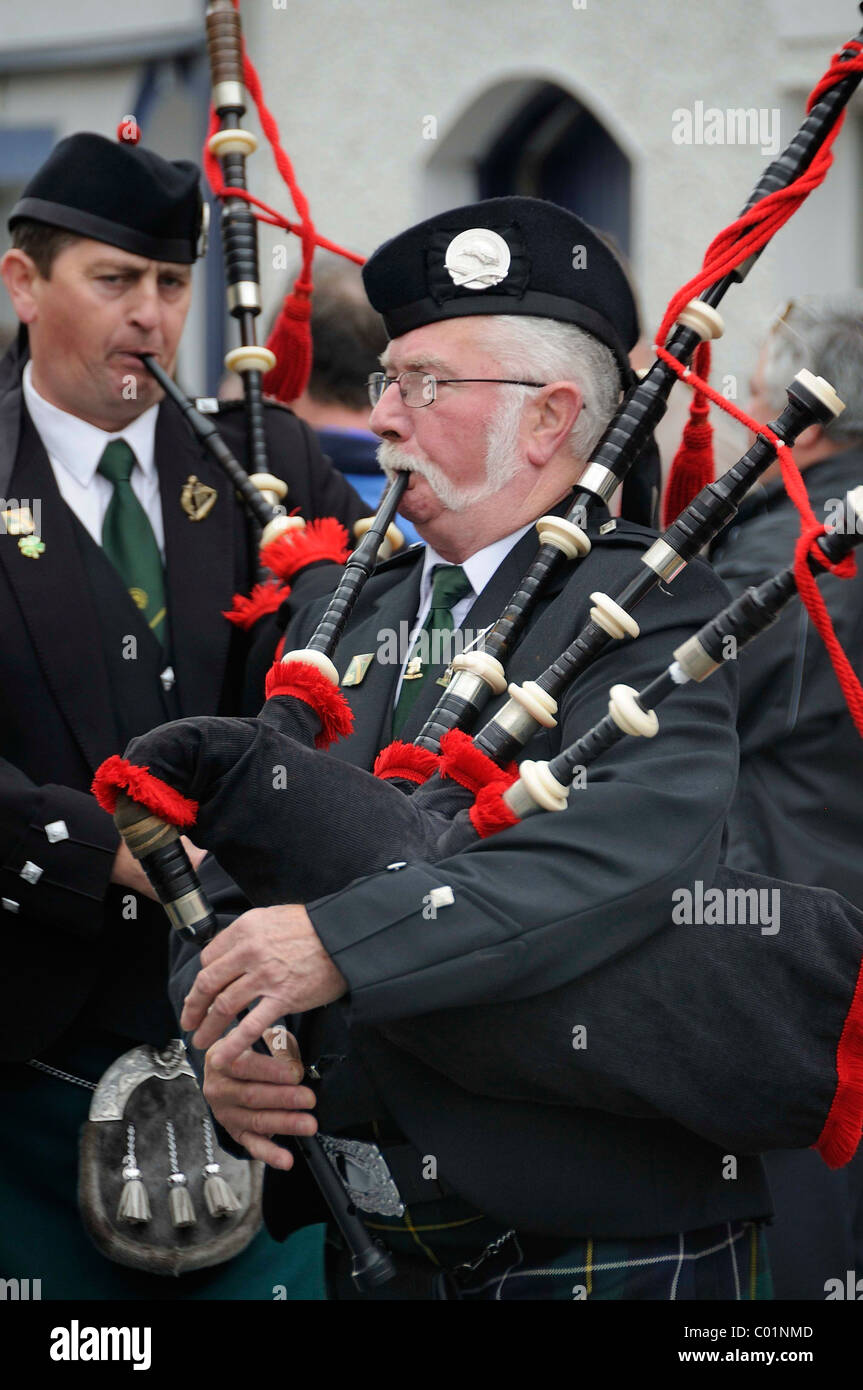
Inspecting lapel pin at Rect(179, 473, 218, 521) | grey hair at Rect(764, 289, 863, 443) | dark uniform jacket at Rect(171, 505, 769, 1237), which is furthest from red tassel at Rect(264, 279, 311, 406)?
dark uniform jacket at Rect(171, 505, 769, 1237)

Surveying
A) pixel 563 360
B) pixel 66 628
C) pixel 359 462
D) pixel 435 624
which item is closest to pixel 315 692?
pixel 435 624

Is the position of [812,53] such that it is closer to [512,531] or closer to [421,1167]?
[512,531]

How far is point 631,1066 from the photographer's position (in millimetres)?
1944

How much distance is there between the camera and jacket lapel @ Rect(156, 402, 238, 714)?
9.73 feet

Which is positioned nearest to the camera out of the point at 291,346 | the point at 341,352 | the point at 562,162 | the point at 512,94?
the point at 291,346

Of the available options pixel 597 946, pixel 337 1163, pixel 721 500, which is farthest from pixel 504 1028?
pixel 721 500

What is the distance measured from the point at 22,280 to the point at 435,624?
45.4 inches

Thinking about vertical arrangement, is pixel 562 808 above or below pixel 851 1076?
above

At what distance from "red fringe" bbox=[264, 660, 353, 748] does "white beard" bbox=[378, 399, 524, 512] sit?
391 mm

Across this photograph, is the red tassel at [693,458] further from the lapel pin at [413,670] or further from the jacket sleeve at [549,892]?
the jacket sleeve at [549,892]

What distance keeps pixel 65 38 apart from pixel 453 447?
6641 mm

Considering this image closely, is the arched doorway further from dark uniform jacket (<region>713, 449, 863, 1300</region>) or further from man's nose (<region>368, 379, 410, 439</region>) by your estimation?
man's nose (<region>368, 379, 410, 439</region>)

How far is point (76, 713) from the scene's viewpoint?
9.30ft

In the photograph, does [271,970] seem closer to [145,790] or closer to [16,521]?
[145,790]
